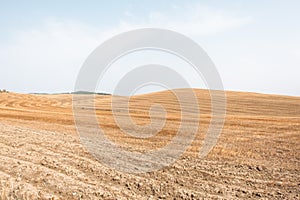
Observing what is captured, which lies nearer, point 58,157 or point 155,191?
point 155,191

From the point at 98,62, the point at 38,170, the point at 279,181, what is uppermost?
the point at 98,62

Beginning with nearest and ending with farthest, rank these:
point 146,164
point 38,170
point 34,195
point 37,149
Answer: point 34,195
point 38,170
point 146,164
point 37,149

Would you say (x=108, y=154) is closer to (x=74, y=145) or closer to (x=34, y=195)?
(x=74, y=145)

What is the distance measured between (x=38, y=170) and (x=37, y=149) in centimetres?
351

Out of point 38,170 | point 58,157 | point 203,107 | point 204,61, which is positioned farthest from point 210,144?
point 203,107

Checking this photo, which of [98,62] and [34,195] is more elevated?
[98,62]

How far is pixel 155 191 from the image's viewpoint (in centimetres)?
935

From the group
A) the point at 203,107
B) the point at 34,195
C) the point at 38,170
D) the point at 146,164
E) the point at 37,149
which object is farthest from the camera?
the point at 203,107

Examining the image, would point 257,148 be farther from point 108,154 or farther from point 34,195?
point 34,195

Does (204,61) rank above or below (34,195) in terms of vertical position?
above

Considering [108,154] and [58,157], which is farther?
[108,154]

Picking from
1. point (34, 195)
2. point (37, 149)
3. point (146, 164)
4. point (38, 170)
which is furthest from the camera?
point (37, 149)

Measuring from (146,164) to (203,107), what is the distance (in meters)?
43.9

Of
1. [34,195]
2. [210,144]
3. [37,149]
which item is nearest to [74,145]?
[37,149]
